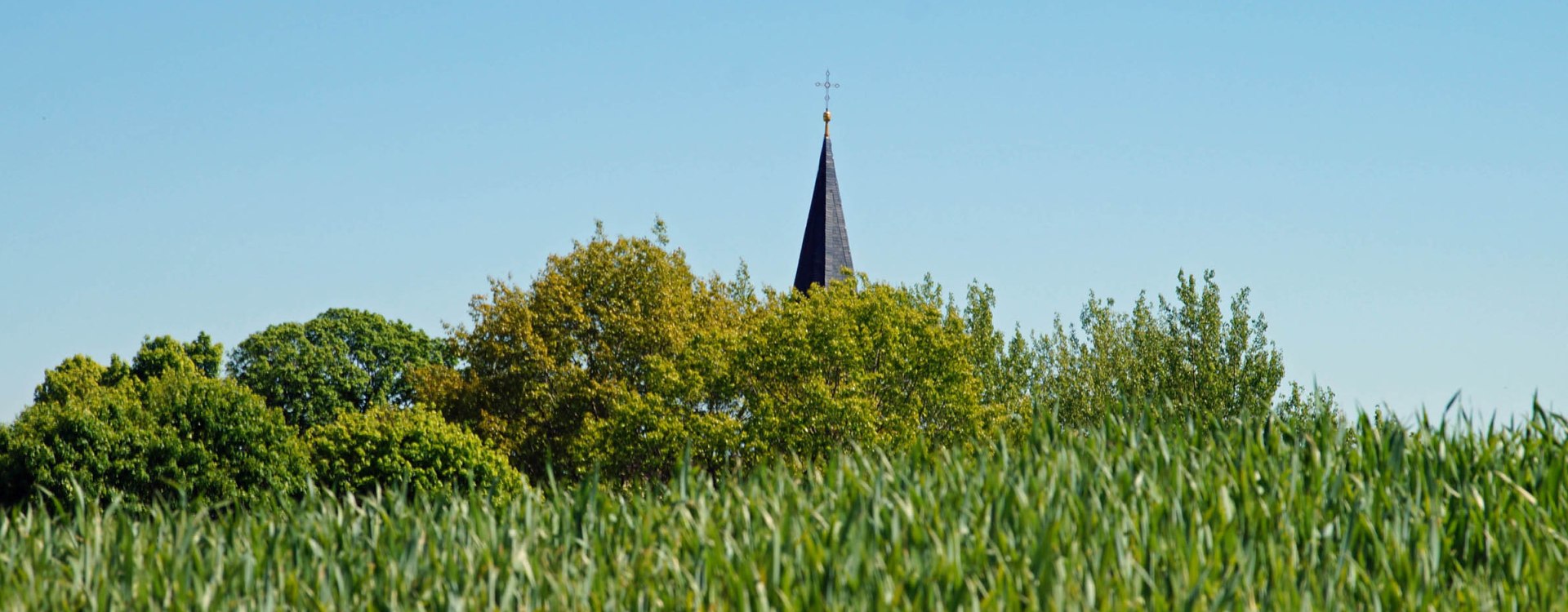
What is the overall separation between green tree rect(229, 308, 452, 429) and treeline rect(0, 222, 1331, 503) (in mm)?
10875

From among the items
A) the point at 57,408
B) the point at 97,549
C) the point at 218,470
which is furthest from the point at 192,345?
the point at 97,549

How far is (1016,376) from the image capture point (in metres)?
45.1

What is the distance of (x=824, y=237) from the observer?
57.8 metres

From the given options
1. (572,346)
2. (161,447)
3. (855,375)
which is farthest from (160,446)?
(855,375)

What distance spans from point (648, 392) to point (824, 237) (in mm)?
18709

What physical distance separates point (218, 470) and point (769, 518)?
114ft

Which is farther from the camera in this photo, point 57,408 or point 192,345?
point 192,345

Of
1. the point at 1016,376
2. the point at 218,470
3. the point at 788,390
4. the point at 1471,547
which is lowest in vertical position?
the point at 1471,547

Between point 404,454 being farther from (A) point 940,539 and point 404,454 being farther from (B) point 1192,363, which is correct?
(A) point 940,539

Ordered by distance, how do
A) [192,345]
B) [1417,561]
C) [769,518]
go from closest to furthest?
1. [1417,561]
2. [769,518]
3. [192,345]

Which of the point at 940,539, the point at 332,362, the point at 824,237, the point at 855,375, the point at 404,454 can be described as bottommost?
the point at 940,539

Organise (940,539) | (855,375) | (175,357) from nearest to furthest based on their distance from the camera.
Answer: (940,539) < (855,375) < (175,357)

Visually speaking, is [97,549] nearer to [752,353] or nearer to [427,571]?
[427,571]

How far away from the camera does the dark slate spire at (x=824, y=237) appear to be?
5700 cm
